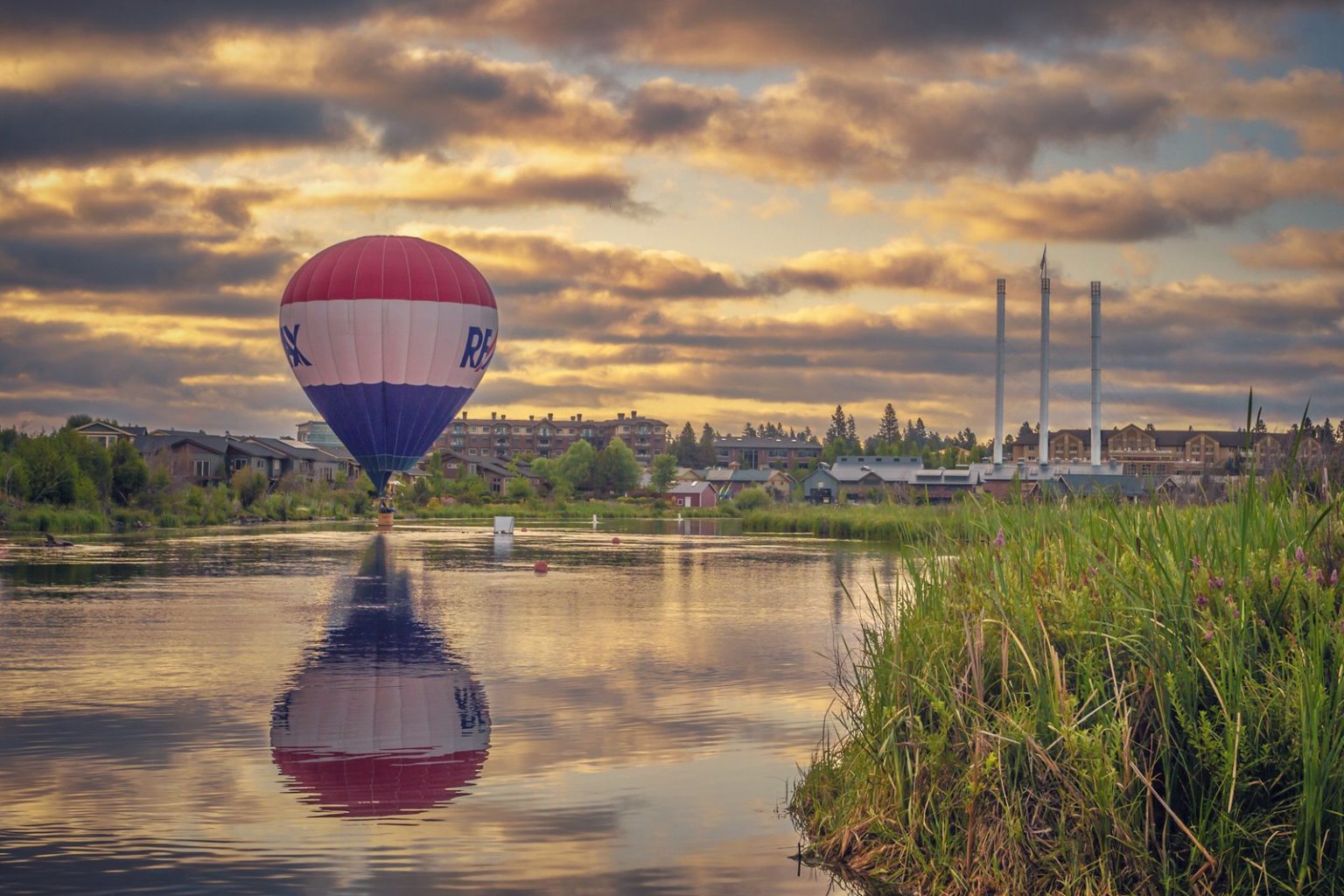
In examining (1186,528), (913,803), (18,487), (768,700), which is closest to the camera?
(913,803)

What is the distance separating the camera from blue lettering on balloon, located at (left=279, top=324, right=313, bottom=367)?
66.1 metres

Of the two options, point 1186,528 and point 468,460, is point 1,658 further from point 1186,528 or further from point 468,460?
point 468,460

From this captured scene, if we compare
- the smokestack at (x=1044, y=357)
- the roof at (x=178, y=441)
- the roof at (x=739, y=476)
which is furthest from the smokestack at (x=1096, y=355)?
the roof at (x=178, y=441)

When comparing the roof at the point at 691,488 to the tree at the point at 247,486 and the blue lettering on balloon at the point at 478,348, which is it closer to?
the tree at the point at 247,486

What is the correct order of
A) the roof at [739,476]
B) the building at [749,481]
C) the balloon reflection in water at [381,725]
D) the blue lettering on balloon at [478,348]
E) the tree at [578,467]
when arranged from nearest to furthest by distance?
the balloon reflection in water at [381,725]
the blue lettering on balloon at [478,348]
the tree at [578,467]
the building at [749,481]
the roof at [739,476]

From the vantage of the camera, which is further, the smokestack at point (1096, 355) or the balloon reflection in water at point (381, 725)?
the smokestack at point (1096, 355)

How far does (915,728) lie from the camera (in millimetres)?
10148

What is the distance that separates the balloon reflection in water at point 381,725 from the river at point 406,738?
6 centimetres

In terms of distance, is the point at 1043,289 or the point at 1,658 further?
the point at 1043,289

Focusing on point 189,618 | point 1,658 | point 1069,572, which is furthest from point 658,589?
point 1069,572

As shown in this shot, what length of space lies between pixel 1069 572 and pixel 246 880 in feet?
22.9

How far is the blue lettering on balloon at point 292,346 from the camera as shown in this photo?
66125 millimetres

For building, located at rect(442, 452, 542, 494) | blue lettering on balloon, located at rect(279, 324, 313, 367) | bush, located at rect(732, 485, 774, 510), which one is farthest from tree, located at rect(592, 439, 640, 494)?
blue lettering on balloon, located at rect(279, 324, 313, 367)

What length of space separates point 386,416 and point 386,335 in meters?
5.17
